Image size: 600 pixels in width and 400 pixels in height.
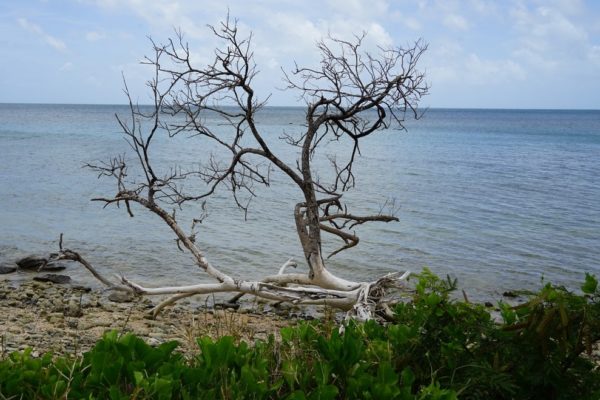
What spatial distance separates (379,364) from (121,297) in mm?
7685

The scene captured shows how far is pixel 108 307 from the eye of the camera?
9.34 meters

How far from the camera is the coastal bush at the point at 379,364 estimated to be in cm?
264

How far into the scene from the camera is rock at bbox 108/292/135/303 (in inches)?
385

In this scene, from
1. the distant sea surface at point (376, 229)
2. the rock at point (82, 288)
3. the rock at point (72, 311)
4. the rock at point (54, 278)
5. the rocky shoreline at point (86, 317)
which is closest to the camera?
the rocky shoreline at point (86, 317)

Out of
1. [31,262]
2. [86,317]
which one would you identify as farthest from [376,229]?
[86,317]

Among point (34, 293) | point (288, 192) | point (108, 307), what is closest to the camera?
point (108, 307)

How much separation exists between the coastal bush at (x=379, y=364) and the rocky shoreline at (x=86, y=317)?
3719 millimetres

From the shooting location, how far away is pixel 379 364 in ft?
9.30

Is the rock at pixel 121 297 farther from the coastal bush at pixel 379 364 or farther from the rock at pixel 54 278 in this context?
the coastal bush at pixel 379 364

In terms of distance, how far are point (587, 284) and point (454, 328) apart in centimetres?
63

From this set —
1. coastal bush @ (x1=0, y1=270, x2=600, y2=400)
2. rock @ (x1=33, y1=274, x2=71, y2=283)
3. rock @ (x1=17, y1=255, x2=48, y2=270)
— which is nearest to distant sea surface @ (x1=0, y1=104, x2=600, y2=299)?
rock @ (x1=33, y1=274, x2=71, y2=283)

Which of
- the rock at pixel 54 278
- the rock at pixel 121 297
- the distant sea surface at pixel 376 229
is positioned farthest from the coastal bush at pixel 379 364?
the rock at pixel 54 278

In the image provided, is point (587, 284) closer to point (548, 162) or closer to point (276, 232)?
point (276, 232)

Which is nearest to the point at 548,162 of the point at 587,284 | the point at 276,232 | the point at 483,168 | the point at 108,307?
the point at 483,168
